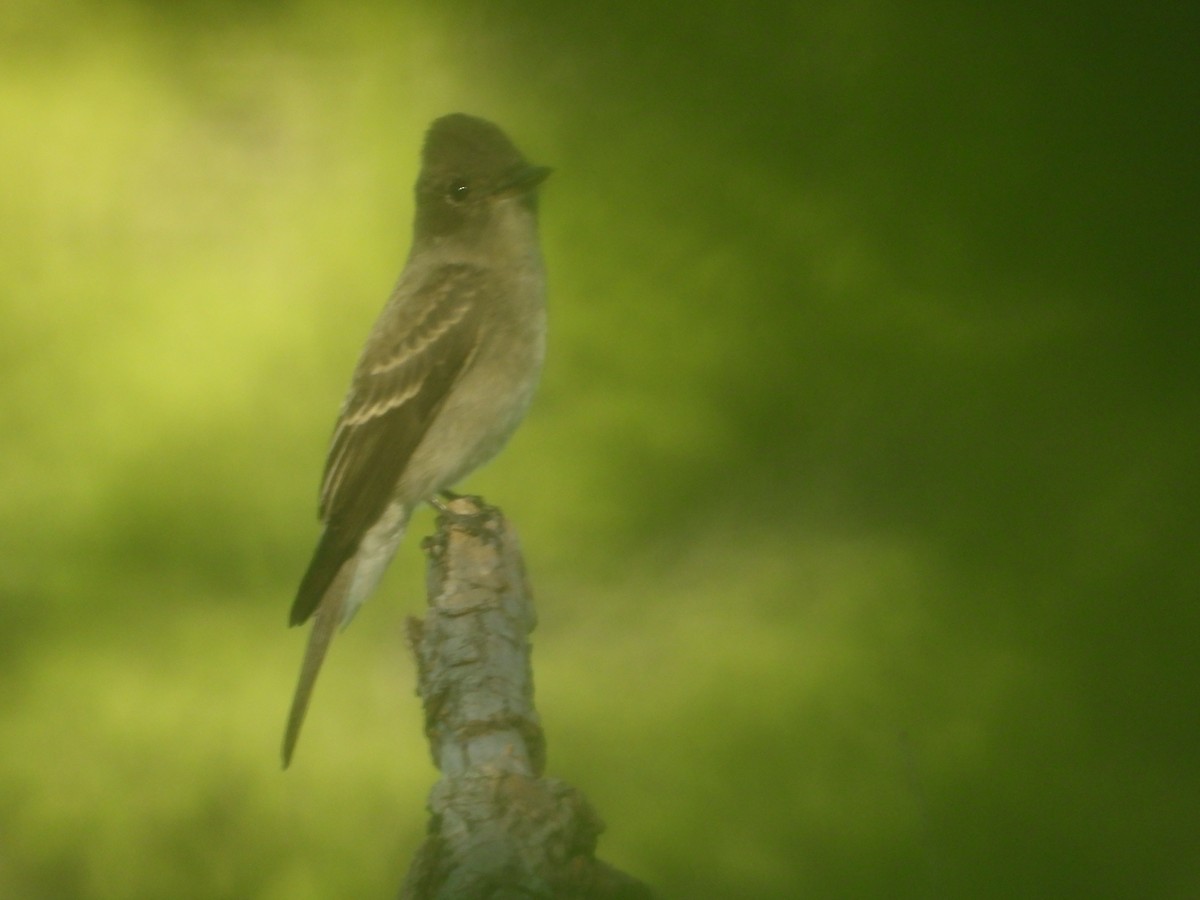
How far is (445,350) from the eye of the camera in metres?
3.17

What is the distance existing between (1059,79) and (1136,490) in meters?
1.08

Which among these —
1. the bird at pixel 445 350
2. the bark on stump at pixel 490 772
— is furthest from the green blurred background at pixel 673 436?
the bark on stump at pixel 490 772

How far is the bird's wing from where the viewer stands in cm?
293

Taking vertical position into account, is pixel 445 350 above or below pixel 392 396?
above

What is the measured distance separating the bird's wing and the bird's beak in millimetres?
233

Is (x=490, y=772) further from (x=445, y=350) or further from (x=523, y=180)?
(x=523, y=180)

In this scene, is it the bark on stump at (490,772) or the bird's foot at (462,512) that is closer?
the bark on stump at (490,772)

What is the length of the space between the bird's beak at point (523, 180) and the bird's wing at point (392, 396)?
0.76 feet

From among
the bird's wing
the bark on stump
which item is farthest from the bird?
the bark on stump

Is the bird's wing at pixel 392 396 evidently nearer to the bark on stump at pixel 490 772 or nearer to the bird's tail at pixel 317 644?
the bird's tail at pixel 317 644

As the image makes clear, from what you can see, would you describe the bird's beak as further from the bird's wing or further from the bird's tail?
the bird's tail

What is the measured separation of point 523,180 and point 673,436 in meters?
0.76

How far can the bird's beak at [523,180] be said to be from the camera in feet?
9.89

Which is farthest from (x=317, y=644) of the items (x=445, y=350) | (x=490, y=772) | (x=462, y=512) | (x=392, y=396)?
(x=490, y=772)
